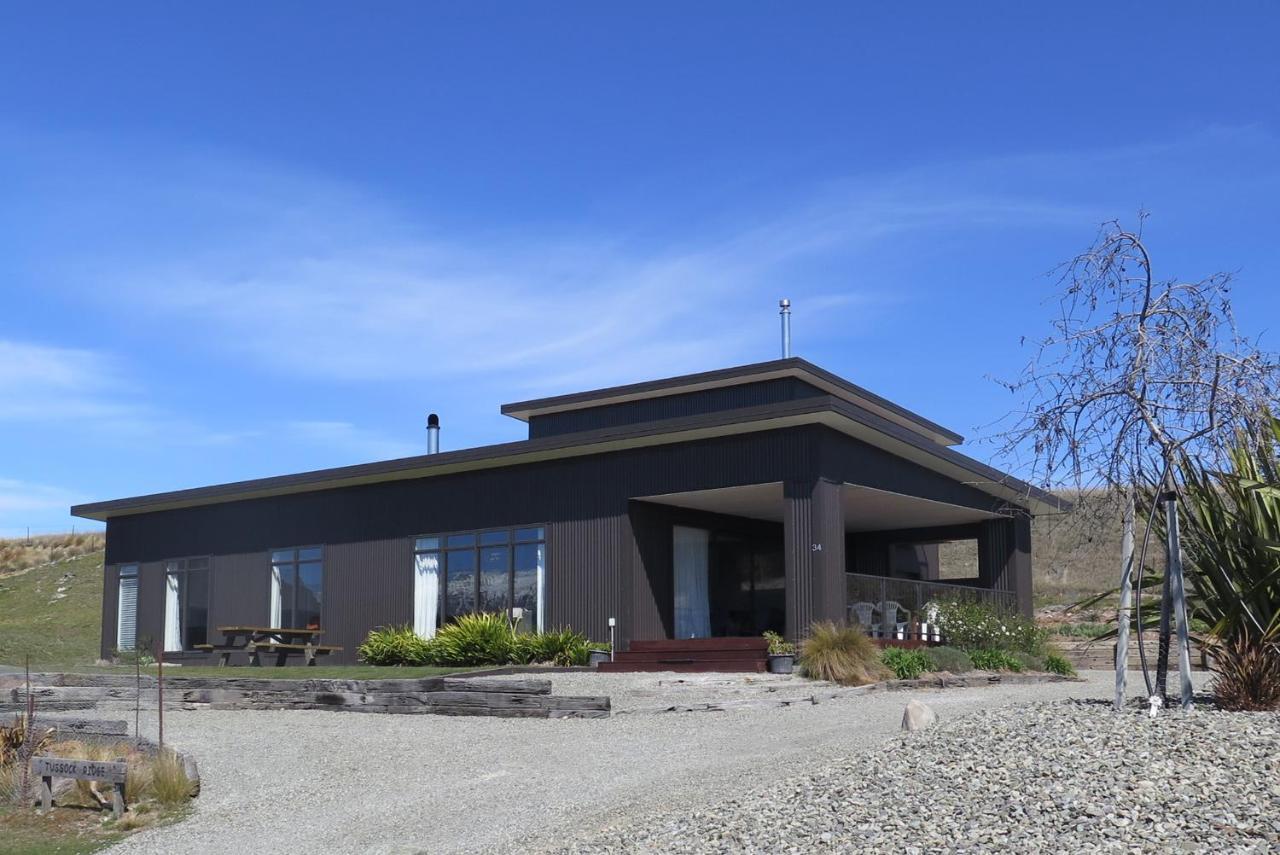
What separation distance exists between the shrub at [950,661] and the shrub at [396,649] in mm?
8725

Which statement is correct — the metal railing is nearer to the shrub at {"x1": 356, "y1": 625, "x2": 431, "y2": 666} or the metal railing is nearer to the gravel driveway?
the gravel driveway

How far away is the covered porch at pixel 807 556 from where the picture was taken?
62.3 feet

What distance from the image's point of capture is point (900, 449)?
2134 cm

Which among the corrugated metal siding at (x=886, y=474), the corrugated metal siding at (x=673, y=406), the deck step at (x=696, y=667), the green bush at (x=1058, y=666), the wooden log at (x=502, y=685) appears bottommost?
the green bush at (x=1058, y=666)

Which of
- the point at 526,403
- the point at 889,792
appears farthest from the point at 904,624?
the point at 889,792

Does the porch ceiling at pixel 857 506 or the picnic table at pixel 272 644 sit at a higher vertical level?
the porch ceiling at pixel 857 506

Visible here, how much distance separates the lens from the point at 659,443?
67.6ft

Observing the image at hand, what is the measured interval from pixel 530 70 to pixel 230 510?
14473mm

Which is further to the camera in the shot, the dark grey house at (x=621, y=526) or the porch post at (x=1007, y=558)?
the porch post at (x=1007, y=558)

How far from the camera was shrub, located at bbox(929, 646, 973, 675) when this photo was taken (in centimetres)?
1784

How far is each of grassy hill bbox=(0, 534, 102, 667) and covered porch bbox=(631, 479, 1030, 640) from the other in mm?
14293

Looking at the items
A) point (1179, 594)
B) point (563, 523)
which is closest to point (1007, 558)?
point (563, 523)

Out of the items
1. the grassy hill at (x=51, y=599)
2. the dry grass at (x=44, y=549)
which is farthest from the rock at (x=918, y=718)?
the dry grass at (x=44, y=549)

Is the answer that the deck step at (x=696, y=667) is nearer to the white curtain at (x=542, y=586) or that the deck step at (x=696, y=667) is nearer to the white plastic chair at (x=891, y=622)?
the white curtain at (x=542, y=586)
